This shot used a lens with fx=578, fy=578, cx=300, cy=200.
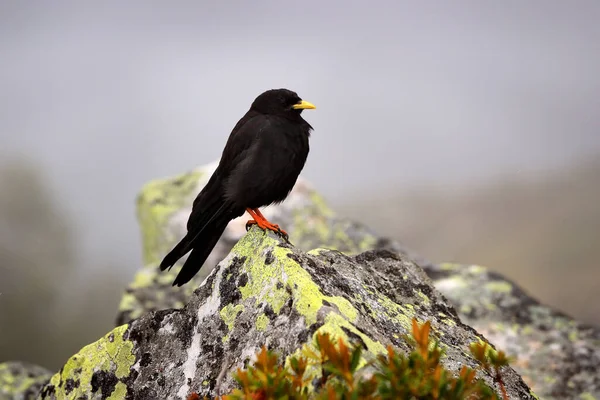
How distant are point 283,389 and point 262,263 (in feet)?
5.20

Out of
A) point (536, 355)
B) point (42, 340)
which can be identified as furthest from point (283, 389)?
point (42, 340)

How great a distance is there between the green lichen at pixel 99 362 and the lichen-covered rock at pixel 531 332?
535 cm

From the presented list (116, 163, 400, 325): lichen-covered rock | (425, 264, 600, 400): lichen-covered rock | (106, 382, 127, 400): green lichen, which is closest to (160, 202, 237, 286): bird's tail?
(106, 382, 127, 400): green lichen

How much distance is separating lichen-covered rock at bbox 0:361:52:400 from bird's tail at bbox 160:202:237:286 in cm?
320

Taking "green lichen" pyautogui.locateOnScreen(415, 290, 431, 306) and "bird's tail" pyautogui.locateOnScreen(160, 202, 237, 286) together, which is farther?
"bird's tail" pyautogui.locateOnScreen(160, 202, 237, 286)

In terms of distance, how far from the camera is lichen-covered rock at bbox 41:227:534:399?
11.3 ft

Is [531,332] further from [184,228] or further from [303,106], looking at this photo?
[184,228]

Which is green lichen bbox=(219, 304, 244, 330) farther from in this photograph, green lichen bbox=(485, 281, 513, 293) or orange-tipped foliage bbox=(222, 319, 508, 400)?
green lichen bbox=(485, 281, 513, 293)

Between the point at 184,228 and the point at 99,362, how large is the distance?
7.02m

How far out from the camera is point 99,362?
433 cm

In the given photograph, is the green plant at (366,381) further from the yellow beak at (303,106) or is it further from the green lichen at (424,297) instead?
the yellow beak at (303,106)

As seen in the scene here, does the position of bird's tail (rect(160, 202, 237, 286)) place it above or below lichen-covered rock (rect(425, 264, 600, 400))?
below

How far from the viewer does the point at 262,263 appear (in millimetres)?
4066

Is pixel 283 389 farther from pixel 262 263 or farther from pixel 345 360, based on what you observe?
pixel 262 263
